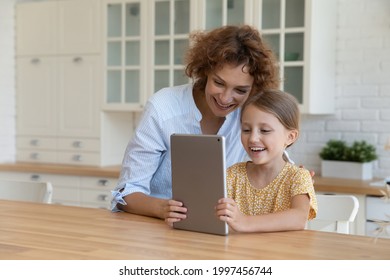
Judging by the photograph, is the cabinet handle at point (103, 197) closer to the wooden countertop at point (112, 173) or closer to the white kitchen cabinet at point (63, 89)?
the wooden countertop at point (112, 173)

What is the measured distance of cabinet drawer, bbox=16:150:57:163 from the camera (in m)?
4.92

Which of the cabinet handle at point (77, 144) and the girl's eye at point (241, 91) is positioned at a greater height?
the girl's eye at point (241, 91)

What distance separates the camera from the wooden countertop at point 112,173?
3.54 meters

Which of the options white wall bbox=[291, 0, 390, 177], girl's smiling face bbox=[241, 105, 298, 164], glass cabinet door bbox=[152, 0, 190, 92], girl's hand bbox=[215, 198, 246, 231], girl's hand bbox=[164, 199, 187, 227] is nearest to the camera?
girl's hand bbox=[215, 198, 246, 231]

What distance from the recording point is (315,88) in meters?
3.95

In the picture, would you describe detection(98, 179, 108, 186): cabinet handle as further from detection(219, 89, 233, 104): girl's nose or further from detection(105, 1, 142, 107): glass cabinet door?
detection(219, 89, 233, 104): girl's nose

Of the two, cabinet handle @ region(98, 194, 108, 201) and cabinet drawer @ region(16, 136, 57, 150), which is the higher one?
cabinet drawer @ region(16, 136, 57, 150)

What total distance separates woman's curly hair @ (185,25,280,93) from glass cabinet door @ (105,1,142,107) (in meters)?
2.40

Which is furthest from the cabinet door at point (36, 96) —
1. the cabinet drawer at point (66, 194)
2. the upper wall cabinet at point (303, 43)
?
the upper wall cabinet at point (303, 43)

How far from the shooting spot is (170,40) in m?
4.43

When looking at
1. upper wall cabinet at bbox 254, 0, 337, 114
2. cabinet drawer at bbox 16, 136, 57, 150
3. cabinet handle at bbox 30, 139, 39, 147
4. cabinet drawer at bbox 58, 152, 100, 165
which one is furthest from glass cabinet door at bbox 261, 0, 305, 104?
cabinet handle at bbox 30, 139, 39, 147

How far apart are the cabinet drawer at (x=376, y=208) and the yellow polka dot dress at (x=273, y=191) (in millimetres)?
1682

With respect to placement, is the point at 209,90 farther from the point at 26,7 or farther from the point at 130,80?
the point at 26,7

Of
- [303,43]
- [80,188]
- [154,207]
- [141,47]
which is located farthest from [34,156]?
[154,207]
